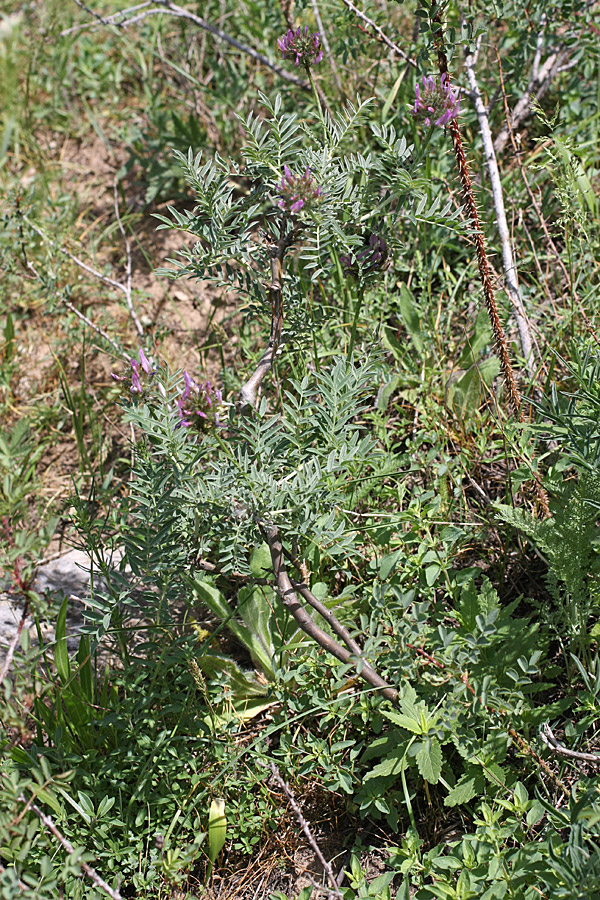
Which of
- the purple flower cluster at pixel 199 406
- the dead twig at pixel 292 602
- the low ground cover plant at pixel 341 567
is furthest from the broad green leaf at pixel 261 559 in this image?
the purple flower cluster at pixel 199 406

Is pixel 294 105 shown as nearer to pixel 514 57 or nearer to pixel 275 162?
pixel 514 57

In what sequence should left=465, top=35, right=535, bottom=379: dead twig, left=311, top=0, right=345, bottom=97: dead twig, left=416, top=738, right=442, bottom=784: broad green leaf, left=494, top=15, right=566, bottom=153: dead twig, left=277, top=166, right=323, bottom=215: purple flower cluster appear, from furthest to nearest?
left=311, top=0, right=345, bottom=97: dead twig, left=494, top=15, right=566, bottom=153: dead twig, left=465, top=35, right=535, bottom=379: dead twig, left=416, top=738, right=442, bottom=784: broad green leaf, left=277, top=166, right=323, bottom=215: purple flower cluster

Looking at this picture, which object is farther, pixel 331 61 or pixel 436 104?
pixel 331 61

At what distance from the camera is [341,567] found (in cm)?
229

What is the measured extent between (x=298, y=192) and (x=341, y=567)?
1099mm

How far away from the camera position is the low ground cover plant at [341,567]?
1.81m

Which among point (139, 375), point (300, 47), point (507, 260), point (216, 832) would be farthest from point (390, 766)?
point (300, 47)

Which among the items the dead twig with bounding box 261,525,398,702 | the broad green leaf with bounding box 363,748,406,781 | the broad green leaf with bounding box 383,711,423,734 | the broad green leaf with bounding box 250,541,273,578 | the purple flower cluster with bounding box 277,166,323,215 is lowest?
the broad green leaf with bounding box 363,748,406,781

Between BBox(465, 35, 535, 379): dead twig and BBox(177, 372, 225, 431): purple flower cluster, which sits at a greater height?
BBox(177, 372, 225, 431): purple flower cluster

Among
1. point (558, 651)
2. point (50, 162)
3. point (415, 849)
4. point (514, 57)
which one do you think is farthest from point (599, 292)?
point (50, 162)

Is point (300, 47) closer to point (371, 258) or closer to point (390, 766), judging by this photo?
point (371, 258)

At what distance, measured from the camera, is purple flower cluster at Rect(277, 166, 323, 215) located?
1719mm

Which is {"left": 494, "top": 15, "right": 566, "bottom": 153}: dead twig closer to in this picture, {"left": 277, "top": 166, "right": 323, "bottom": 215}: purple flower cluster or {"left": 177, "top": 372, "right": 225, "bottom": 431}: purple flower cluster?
{"left": 277, "top": 166, "right": 323, "bottom": 215}: purple flower cluster

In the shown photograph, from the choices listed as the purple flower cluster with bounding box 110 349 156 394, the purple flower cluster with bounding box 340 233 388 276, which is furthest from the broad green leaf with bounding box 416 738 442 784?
the purple flower cluster with bounding box 340 233 388 276
